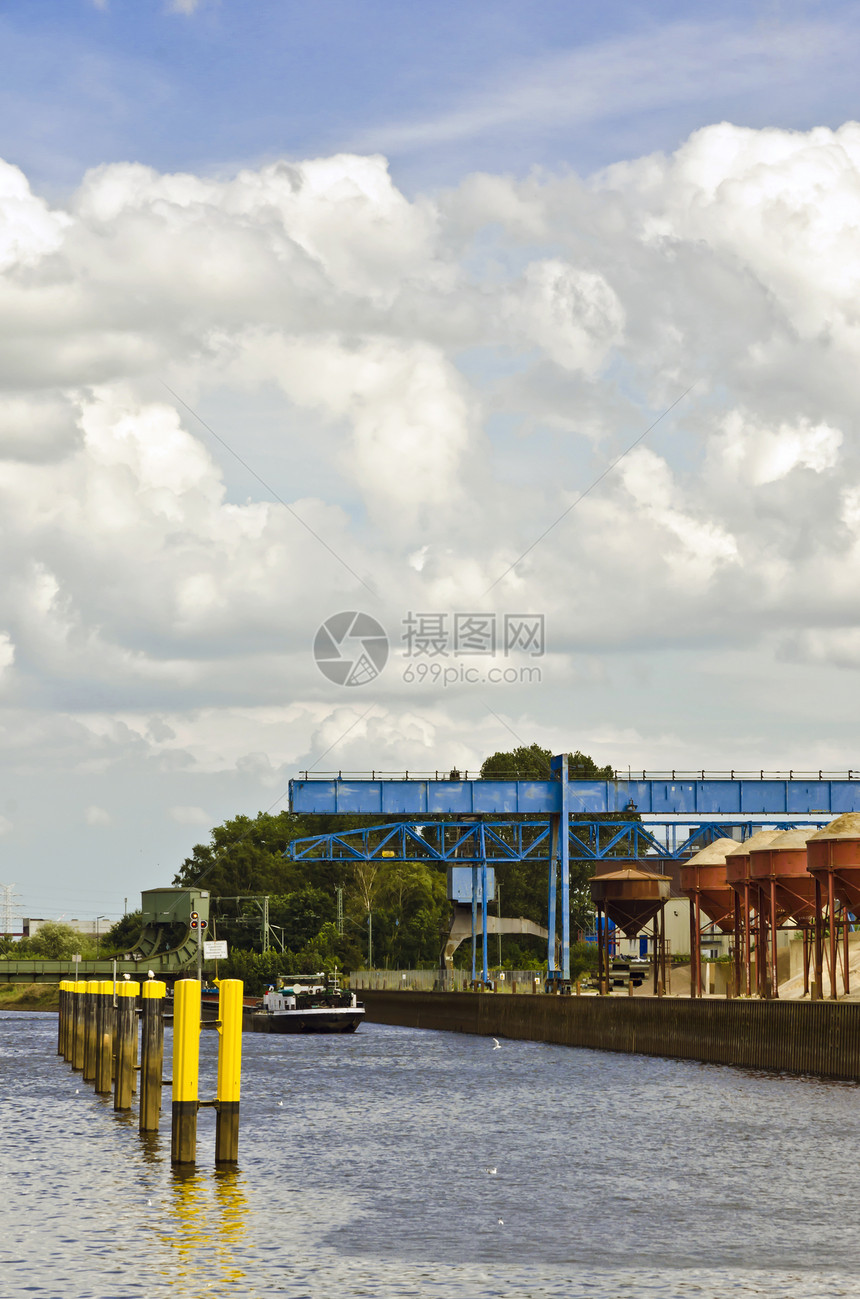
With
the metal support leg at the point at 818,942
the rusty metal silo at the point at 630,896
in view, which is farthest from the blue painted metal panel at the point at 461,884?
the metal support leg at the point at 818,942

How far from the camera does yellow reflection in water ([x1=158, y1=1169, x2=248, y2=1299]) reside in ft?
61.0

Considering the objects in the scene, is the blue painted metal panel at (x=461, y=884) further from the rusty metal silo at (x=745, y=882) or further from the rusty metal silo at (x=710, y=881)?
the rusty metal silo at (x=745, y=882)

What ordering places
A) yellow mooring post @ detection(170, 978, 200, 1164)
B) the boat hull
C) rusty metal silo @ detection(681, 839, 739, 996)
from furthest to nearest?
1. the boat hull
2. rusty metal silo @ detection(681, 839, 739, 996)
3. yellow mooring post @ detection(170, 978, 200, 1164)

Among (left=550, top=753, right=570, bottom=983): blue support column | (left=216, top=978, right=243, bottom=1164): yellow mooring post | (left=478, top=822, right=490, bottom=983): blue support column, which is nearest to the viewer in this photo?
(left=216, top=978, right=243, bottom=1164): yellow mooring post

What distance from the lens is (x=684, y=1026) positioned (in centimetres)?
5441

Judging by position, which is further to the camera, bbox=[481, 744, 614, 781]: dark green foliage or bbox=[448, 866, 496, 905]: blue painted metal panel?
bbox=[481, 744, 614, 781]: dark green foliage

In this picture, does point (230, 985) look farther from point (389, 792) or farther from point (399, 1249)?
point (389, 792)

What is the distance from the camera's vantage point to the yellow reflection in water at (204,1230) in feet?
61.0

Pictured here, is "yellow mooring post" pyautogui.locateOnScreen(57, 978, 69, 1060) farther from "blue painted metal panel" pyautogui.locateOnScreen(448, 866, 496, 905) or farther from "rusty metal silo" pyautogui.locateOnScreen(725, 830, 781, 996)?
"blue painted metal panel" pyautogui.locateOnScreen(448, 866, 496, 905)

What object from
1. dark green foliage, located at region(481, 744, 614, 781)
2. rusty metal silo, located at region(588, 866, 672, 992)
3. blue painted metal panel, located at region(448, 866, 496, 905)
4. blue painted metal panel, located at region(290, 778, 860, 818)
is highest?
dark green foliage, located at region(481, 744, 614, 781)

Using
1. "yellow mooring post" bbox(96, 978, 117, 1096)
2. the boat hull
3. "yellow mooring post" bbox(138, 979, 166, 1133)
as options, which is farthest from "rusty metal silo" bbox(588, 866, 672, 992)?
"yellow mooring post" bbox(138, 979, 166, 1133)

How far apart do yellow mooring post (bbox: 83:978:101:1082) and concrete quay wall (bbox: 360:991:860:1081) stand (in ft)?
58.2

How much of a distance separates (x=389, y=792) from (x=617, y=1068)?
2802 cm

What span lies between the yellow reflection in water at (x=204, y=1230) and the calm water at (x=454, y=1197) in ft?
0.17
